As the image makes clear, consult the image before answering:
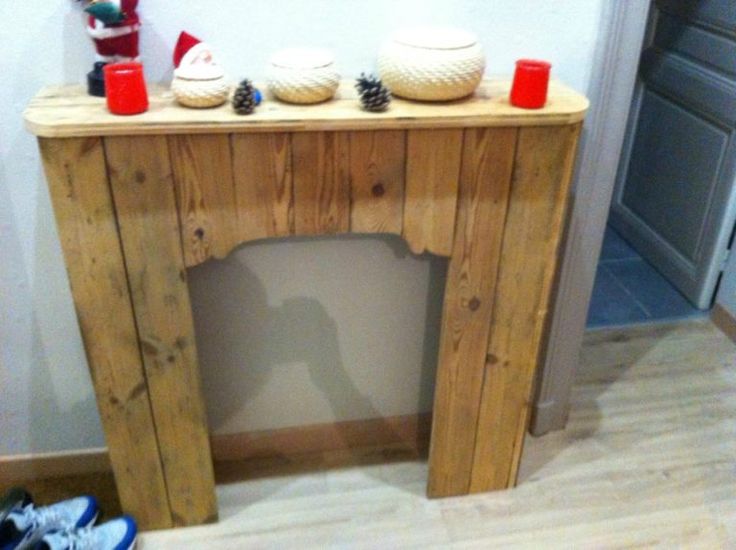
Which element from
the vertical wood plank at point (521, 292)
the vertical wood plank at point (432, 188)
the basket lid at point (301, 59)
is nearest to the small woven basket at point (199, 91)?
the basket lid at point (301, 59)

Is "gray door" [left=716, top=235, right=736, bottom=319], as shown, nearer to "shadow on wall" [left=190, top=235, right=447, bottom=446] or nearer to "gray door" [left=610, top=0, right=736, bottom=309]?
"gray door" [left=610, top=0, right=736, bottom=309]

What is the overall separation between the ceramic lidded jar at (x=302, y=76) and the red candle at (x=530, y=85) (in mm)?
337

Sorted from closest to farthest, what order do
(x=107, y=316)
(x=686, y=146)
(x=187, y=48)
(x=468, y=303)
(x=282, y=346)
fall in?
(x=187, y=48)
(x=107, y=316)
(x=468, y=303)
(x=282, y=346)
(x=686, y=146)

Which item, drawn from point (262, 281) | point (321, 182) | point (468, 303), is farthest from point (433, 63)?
point (262, 281)

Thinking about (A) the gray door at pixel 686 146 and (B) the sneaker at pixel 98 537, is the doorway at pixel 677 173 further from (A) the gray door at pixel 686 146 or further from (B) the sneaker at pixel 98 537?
(B) the sneaker at pixel 98 537

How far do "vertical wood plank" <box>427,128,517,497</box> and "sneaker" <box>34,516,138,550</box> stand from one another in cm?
73

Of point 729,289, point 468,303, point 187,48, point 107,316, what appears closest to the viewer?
point 187,48

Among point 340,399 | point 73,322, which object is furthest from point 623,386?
point 73,322

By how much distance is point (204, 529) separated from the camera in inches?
63.9

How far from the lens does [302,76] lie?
3.90 ft

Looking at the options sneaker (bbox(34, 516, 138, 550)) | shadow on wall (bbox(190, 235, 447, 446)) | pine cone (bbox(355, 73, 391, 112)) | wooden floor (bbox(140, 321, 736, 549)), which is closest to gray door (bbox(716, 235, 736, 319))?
wooden floor (bbox(140, 321, 736, 549))

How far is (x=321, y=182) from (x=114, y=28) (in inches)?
18.1

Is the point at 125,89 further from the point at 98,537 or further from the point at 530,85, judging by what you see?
the point at 98,537

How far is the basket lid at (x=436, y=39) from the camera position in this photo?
3.99ft
